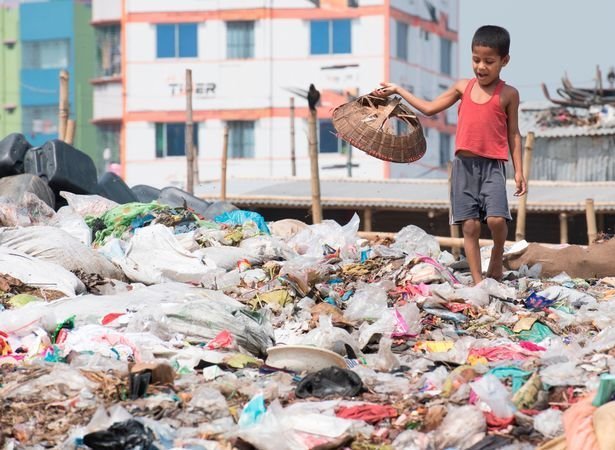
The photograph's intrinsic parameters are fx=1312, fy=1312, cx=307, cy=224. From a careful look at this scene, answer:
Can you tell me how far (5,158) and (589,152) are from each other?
16.5 meters

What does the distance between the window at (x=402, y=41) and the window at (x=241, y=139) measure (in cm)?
517

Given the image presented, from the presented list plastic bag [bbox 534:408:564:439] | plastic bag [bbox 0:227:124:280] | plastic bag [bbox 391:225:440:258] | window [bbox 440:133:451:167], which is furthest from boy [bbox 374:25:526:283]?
window [bbox 440:133:451:167]

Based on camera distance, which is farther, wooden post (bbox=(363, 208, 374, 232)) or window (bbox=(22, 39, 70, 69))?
window (bbox=(22, 39, 70, 69))

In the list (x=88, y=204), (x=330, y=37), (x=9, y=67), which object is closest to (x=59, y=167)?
(x=88, y=204)

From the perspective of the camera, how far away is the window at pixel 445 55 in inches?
1720

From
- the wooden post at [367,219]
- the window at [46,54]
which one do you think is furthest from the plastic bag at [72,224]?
the window at [46,54]

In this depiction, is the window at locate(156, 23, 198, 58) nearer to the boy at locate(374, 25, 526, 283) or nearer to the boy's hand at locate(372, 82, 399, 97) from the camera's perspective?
the boy's hand at locate(372, 82, 399, 97)

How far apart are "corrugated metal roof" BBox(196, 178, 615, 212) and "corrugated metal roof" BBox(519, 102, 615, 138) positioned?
305 centimetres

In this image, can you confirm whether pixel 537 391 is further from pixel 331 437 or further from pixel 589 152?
pixel 589 152

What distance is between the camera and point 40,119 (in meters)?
46.8

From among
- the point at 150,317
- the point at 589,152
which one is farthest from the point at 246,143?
the point at 150,317

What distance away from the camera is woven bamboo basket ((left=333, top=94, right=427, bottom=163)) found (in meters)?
6.87

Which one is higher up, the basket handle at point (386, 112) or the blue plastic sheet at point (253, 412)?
the basket handle at point (386, 112)

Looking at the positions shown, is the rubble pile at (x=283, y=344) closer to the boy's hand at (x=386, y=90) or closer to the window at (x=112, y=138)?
the boy's hand at (x=386, y=90)
